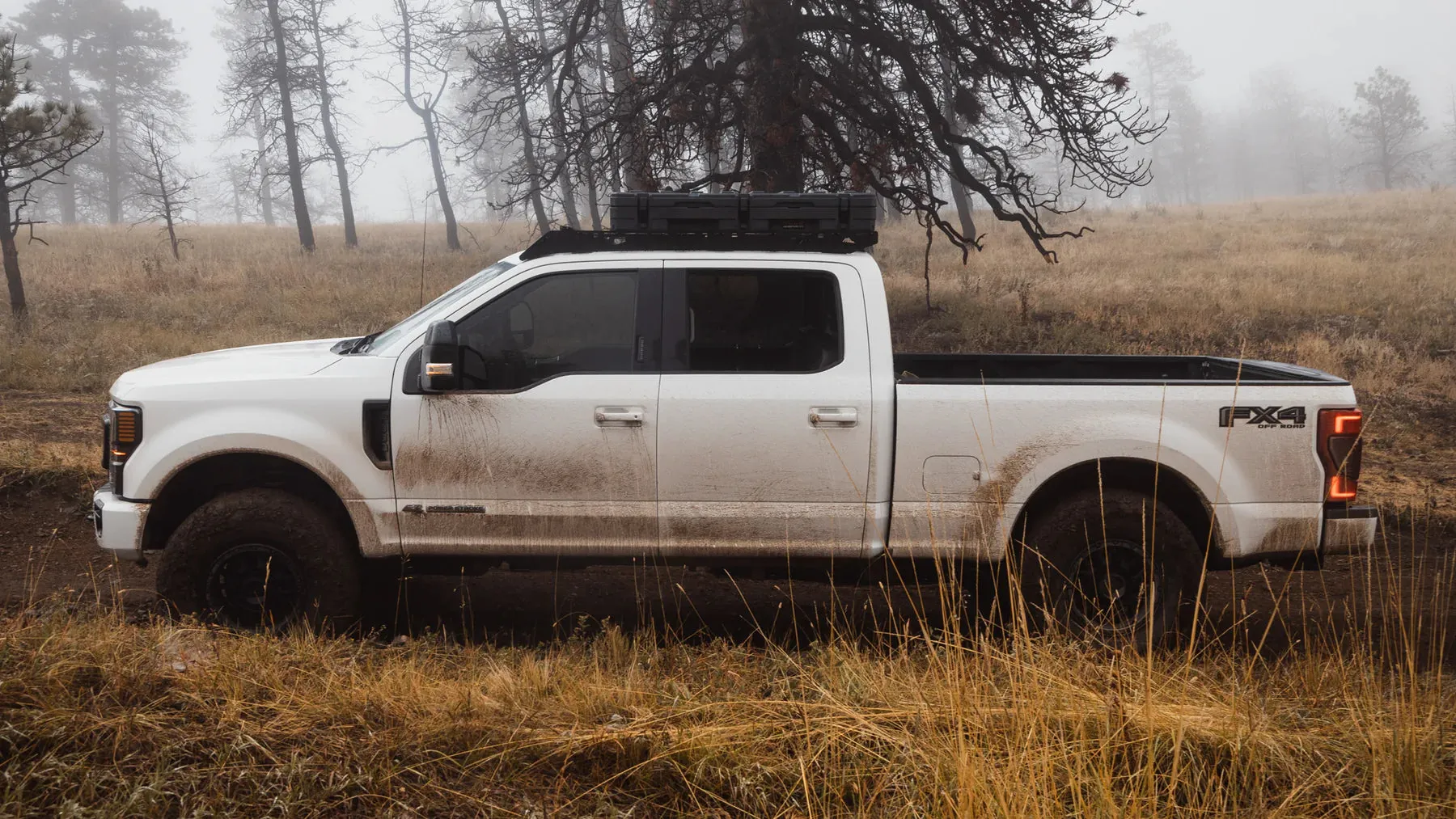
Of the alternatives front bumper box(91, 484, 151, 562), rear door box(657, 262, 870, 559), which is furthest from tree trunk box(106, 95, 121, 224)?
rear door box(657, 262, 870, 559)

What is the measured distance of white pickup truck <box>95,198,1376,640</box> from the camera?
4.55m

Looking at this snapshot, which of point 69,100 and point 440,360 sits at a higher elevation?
point 69,100

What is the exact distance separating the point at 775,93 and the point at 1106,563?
821cm

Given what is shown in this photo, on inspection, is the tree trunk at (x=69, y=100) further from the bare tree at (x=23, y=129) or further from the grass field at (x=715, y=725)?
the grass field at (x=715, y=725)

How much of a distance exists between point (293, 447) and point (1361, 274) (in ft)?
62.3

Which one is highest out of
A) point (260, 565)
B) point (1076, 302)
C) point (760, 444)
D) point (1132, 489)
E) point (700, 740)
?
point (1076, 302)

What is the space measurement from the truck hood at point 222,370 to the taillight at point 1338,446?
4279mm

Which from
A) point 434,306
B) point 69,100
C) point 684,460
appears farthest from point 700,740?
point 69,100

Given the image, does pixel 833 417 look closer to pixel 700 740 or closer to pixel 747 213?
pixel 747 213

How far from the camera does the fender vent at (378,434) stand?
4605 mm

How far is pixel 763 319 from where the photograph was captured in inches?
190

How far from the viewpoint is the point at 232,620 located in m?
4.66

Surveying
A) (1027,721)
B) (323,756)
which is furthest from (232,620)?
(1027,721)

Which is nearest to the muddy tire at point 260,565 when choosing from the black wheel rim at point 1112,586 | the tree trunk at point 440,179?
the black wheel rim at point 1112,586
